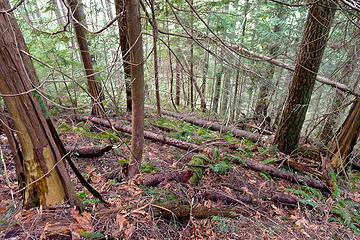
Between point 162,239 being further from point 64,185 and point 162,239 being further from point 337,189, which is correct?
point 337,189

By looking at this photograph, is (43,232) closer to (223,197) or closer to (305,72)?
(223,197)

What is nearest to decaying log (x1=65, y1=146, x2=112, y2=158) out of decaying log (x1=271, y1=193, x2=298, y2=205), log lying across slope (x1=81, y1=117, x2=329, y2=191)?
log lying across slope (x1=81, y1=117, x2=329, y2=191)

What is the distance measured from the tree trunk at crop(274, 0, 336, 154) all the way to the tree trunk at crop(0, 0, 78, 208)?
4.12 meters

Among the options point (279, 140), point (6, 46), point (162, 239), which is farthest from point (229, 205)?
point (6, 46)

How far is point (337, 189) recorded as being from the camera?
13.1 feet

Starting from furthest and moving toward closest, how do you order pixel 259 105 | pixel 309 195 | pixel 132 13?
pixel 259 105 < pixel 309 195 < pixel 132 13

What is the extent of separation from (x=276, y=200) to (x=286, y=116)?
7.85 ft

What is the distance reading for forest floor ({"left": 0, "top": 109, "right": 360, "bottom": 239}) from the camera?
6.38 ft

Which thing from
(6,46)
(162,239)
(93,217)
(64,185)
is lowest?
(162,239)

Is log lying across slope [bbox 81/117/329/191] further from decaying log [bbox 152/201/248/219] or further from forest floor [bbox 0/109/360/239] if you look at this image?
decaying log [bbox 152/201/248/219]

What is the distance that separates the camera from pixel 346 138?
4660 mm

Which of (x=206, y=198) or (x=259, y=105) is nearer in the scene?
(x=206, y=198)

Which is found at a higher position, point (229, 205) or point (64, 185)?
point (64, 185)

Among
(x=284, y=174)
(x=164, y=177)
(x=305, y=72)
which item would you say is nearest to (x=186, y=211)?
(x=164, y=177)
